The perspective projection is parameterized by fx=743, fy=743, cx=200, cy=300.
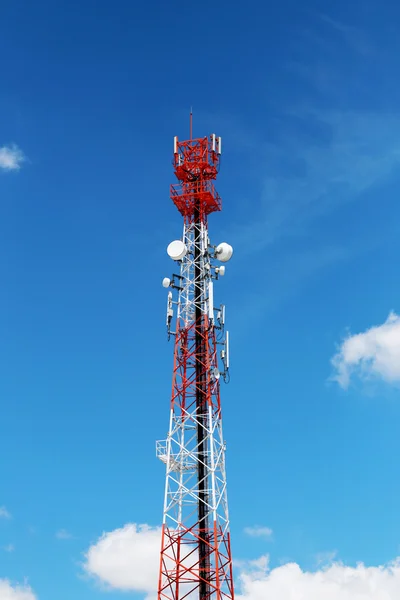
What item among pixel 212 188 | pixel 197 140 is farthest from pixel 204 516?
pixel 197 140

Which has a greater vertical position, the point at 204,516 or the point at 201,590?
the point at 204,516

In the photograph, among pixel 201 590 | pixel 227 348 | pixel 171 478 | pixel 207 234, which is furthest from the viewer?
pixel 207 234

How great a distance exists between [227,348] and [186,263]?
27.1 feet

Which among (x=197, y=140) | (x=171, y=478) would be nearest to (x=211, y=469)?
(x=171, y=478)

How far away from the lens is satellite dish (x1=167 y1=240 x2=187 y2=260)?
5957 centimetres

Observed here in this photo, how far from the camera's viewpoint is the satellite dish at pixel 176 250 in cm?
5957

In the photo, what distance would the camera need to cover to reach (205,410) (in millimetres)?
55250

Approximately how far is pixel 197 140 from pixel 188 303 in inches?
575

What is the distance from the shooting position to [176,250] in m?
59.7

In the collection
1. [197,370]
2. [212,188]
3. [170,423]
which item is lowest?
[170,423]

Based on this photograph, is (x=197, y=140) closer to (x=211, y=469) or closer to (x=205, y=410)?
(x=205, y=410)

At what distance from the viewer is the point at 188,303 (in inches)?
2315

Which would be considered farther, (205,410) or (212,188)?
(212,188)

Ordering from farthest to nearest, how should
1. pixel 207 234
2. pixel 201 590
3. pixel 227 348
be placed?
1. pixel 207 234
2. pixel 227 348
3. pixel 201 590
